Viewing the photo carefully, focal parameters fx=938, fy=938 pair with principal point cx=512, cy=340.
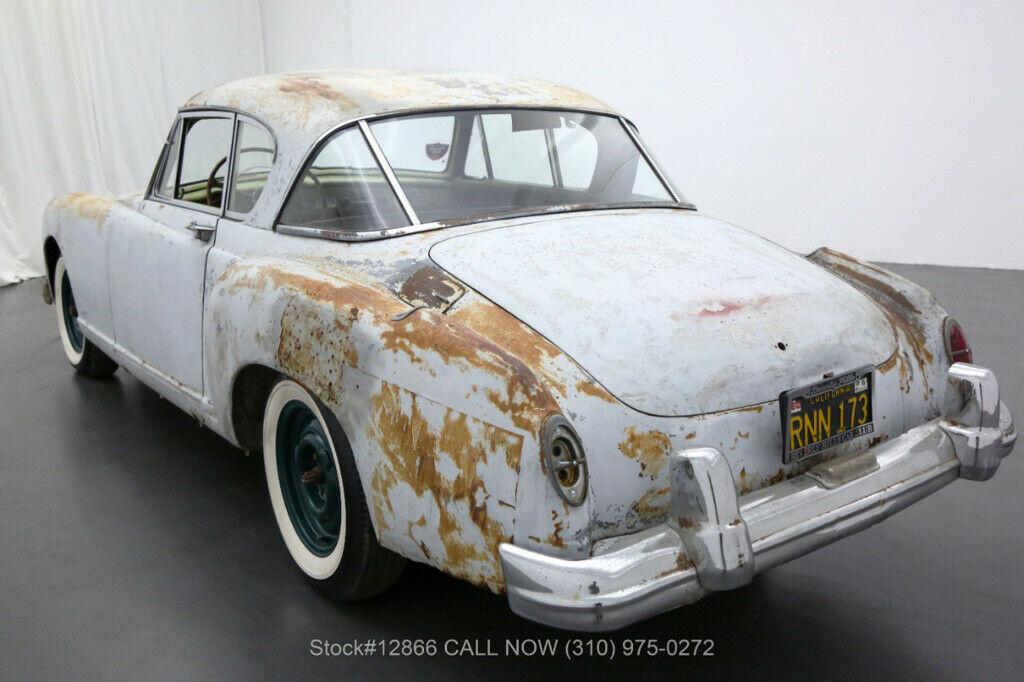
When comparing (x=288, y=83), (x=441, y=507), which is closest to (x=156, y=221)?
(x=288, y=83)

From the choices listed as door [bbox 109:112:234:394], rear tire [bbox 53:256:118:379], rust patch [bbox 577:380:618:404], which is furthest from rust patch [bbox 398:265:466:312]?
rear tire [bbox 53:256:118:379]

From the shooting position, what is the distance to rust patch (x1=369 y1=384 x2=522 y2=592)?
1.91 m

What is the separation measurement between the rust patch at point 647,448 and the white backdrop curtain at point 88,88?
22.9 feet

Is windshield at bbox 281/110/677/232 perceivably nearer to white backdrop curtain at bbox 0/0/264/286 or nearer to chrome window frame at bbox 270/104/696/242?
chrome window frame at bbox 270/104/696/242

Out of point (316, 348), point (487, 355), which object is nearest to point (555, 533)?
point (487, 355)

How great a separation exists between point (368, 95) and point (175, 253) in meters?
0.92

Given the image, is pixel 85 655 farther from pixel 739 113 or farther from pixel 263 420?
pixel 739 113

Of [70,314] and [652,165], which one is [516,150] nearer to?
[652,165]

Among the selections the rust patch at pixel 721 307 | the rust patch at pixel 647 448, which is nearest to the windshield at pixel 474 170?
the rust patch at pixel 721 307

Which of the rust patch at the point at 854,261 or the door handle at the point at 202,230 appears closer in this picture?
the rust patch at the point at 854,261

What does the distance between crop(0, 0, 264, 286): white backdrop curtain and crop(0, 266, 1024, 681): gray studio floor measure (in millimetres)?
4955

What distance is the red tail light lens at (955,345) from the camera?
2631 mm

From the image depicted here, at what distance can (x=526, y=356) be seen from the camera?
2066 mm

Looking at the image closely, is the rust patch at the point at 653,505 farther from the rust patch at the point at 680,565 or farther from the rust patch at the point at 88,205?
the rust patch at the point at 88,205
